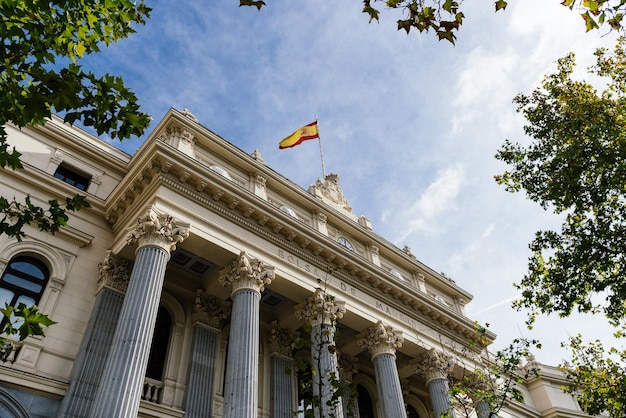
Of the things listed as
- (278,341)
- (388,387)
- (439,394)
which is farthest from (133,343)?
(439,394)

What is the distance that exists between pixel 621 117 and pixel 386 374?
39.4ft

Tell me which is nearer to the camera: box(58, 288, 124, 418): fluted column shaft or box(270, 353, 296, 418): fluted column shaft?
box(58, 288, 124, 418): fluted column shaft

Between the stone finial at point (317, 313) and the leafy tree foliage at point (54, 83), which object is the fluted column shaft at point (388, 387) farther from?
the leafy tree foliage at point (54, 83)

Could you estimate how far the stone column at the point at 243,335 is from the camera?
523 inches

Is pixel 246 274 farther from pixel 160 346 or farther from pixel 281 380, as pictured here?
pixel 281 380

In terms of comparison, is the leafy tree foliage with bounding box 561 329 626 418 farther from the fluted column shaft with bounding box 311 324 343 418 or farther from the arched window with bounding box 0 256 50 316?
the arched window with bounding box 0 256 50 316

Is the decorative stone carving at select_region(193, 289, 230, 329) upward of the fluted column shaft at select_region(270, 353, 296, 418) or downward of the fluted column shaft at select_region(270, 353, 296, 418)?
upward

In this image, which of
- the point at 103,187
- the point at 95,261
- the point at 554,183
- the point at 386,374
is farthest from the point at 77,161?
the point at 554,183

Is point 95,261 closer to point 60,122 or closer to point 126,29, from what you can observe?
point 60,122

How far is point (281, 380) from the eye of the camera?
18.9m

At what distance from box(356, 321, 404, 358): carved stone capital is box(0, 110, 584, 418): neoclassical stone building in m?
0.06

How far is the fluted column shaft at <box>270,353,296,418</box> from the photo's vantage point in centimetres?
1795

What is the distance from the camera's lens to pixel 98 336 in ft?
47.2

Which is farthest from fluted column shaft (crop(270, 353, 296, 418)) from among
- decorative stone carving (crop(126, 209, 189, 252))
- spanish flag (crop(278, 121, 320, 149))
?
spanish flag (crop(278, 121, 320, 149))
